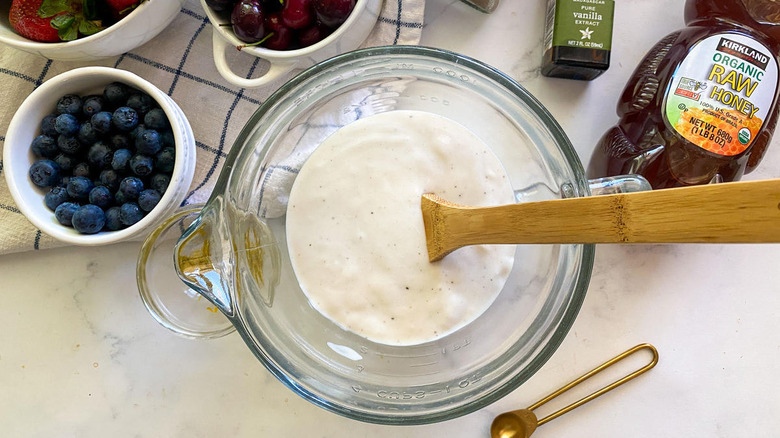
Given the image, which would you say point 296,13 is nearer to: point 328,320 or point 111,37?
point 111,37

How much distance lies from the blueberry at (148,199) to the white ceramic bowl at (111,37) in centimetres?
22

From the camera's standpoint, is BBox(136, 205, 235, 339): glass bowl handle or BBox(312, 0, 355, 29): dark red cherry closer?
BBox(312, 0, 355, 29): dark red cherry

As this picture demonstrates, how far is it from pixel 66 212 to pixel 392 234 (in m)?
0.47

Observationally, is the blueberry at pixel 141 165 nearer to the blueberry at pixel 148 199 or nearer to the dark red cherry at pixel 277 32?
the blueberry at pixel 148 199

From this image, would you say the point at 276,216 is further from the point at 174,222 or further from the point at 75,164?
the point at 75,164

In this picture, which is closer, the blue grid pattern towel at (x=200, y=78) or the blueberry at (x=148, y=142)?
the blueberry at (x=148, y=142)

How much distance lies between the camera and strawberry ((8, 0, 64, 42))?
2.51 feet

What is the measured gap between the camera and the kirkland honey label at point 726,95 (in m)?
0.77

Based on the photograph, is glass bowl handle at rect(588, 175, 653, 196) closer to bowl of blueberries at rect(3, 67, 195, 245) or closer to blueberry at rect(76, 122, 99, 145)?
bowl of blueberries at rect(3, 67, 195, 245)

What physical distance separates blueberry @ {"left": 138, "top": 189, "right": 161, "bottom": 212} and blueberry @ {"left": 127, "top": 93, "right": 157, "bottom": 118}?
12cm

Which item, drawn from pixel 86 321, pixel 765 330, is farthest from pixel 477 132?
pixel 86 321

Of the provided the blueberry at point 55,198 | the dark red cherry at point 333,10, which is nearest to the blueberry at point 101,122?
the blueberry at point 55,198

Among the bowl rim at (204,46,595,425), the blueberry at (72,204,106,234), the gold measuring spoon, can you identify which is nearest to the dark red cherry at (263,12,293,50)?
the bowl rim at (204,46,595,425)

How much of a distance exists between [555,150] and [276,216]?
42 centimetres
